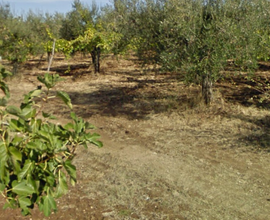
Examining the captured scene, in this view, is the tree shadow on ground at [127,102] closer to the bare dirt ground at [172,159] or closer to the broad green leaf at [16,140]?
the bare dirt ground at [172,159]

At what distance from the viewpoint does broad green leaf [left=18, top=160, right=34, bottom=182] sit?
183 centimetres

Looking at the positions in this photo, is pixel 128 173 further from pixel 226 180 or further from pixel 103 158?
pixel 226 180

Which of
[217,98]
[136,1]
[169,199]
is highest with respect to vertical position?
[136,1]

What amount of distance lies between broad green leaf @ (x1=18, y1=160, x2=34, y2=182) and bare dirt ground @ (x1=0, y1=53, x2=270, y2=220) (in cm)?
278

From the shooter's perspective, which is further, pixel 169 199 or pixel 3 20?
pixel 3 20

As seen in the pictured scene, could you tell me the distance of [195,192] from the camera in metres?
5.01

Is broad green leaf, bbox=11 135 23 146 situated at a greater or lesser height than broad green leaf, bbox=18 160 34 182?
greater

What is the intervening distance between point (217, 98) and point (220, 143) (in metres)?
3.02

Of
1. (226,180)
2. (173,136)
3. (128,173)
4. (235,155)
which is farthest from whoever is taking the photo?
(173,136)

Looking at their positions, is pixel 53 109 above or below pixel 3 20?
below

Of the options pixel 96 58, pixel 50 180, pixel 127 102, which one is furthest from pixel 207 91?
pixel 96 58

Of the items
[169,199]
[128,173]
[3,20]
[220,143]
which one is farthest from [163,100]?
[3,20]

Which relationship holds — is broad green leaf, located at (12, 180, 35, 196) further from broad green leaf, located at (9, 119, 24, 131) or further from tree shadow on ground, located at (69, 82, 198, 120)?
tree shadow on ground, located at (69, 82, 198, 120)

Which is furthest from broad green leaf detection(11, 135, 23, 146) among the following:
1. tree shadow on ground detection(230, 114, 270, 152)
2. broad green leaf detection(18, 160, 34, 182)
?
tree shadow on ground detection(230, 114, 270, 152)
